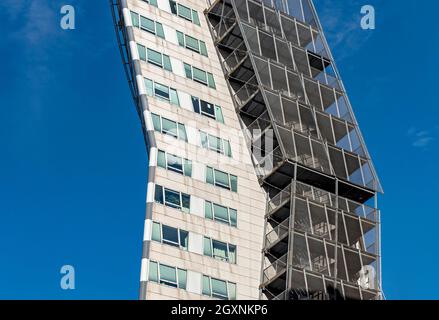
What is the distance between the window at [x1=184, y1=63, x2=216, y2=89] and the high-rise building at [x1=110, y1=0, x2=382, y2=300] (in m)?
0.13

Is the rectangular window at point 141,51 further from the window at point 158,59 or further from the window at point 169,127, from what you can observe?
the window at point 169,127

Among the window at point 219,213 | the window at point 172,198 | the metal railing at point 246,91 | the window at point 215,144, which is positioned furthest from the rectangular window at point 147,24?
the window at point 219,213

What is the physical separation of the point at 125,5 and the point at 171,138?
47.7 ft

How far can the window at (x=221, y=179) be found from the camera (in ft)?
217

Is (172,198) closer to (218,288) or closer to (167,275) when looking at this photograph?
(167,275)

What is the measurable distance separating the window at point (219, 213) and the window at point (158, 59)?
45.2ft

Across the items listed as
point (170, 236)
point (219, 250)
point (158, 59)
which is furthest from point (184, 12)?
point (219, 250)

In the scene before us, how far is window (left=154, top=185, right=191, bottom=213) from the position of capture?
6197cm

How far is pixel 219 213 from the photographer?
64.6 m

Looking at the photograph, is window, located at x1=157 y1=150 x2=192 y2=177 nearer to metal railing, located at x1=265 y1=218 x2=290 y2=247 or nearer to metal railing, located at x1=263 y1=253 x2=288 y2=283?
metal railing, located at x1=265 y1=218 x2=290 y2=247

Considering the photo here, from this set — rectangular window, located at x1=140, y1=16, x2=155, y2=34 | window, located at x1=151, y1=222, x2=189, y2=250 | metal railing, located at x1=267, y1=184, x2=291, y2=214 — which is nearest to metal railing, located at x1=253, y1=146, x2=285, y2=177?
metal railing, located at x1=267, y1=184, x2=291, y2=214

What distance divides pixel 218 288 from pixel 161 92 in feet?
59.3

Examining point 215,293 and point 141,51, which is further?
point 141,51
